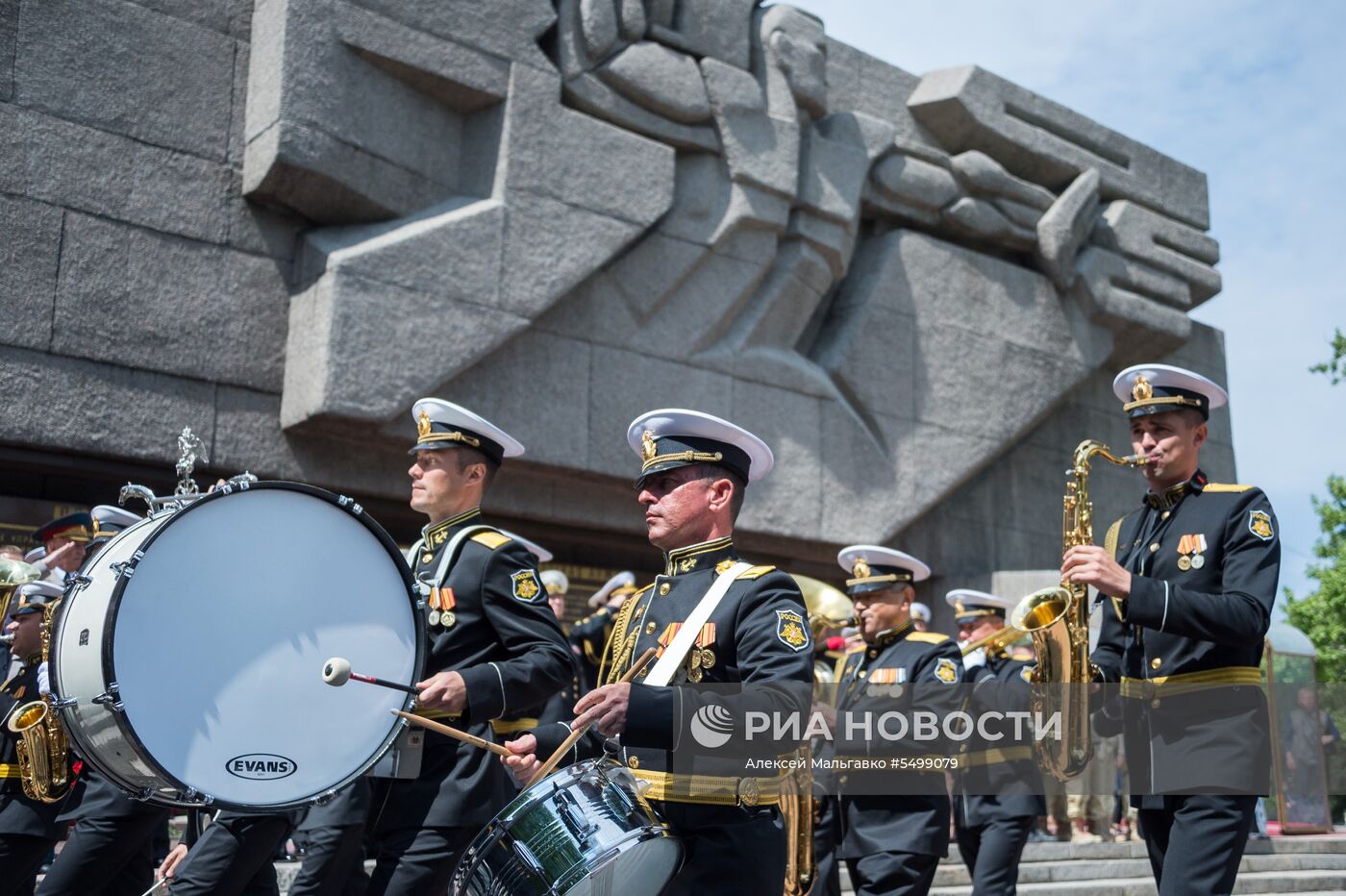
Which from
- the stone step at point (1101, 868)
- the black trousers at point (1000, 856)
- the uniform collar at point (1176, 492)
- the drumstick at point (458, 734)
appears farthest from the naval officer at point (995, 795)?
the drumstick at point (458, 734)

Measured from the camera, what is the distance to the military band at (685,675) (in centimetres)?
363

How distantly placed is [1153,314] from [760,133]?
6.44 m

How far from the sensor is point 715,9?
13.4 metres

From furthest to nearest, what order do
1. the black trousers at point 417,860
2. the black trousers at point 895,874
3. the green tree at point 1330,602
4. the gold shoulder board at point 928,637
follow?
the green tree at point 1330,602
the gold shoulder board at point 928,637
the black trousers at point 895,874
the black trousers at point 417,860

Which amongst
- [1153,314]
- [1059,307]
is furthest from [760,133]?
[1153,314]

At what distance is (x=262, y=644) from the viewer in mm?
3766

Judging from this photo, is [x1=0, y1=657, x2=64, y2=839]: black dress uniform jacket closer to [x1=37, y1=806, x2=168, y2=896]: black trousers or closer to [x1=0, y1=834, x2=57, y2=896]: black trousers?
[x1=0, y1=834, x2=57, y2=896]: black trousers

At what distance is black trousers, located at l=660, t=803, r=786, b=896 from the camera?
11.7 feet

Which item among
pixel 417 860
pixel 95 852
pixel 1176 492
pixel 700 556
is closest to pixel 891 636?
pixel 1176 492

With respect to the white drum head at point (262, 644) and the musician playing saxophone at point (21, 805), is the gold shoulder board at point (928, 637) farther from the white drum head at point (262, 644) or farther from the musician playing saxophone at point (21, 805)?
the musician playing saxophone at point (21, 805)

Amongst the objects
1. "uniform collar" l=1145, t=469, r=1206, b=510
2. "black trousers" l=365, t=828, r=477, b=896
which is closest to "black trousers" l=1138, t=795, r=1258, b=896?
"uniform collar" l=1145, t=469, r=1206, b=510

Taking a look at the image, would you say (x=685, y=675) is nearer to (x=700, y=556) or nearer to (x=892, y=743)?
(x=700, y=556)

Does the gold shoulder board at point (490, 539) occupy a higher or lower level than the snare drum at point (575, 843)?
higher

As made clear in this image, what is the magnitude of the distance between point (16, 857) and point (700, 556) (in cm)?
376
